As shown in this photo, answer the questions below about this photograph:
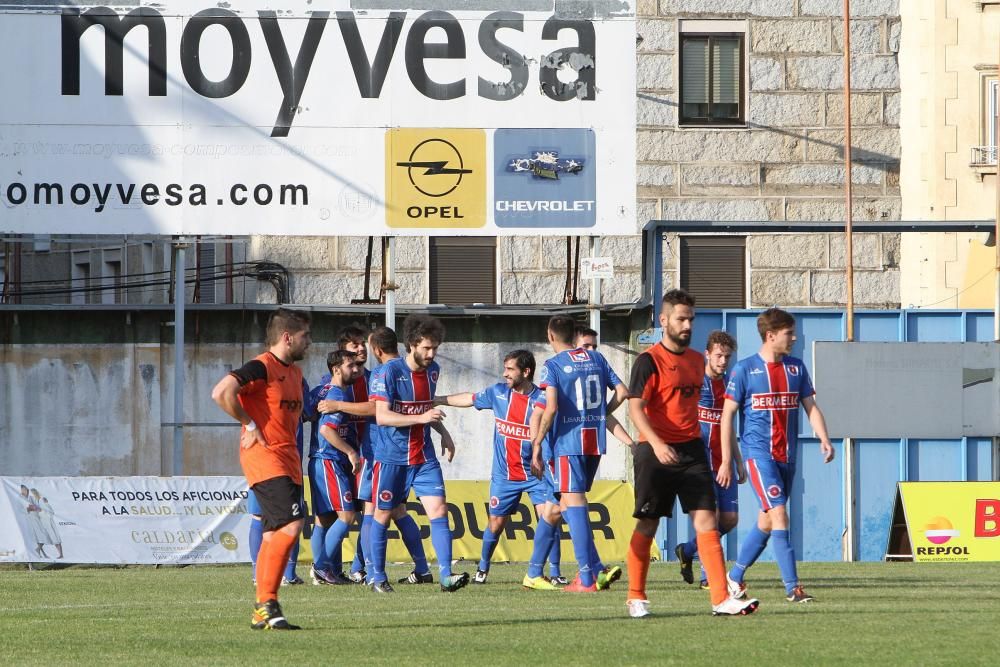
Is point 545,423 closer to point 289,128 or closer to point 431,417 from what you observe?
point 431,417

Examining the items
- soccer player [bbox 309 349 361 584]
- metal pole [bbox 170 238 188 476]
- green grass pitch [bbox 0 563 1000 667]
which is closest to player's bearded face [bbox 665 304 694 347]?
green grass pitch [bbox 0 563 1000 667]

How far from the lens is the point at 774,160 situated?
2988 cm

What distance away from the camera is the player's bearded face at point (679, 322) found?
10.7 m

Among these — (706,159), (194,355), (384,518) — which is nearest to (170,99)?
(194,355)

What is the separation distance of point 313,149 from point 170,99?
1.88m

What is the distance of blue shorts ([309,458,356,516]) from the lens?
50.3 ft

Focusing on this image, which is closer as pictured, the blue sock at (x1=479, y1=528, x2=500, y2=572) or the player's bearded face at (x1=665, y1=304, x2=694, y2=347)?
the player's bearded face at (x1=665, y1=304, x2=694, y2=347)

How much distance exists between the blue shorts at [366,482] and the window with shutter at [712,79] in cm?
1625

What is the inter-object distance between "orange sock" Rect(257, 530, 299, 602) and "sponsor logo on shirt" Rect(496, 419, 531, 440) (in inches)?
204

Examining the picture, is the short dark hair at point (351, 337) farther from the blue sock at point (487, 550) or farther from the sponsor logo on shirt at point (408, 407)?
the blue sock at point (487, 550)

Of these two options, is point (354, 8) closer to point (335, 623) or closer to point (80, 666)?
point (335, 623)

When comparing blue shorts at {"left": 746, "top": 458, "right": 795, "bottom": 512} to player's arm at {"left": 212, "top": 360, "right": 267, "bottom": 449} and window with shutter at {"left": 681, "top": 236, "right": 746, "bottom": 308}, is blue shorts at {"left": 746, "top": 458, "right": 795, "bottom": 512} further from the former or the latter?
window with shutter at {"left": 681, "top": 236, "right": 746, "bottom": 308}

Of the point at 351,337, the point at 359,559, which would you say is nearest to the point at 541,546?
the point at 351,337

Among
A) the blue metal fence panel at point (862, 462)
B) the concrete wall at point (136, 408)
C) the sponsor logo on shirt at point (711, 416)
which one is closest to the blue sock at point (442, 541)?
the sponsor logo on shirt at point (711, 416)
